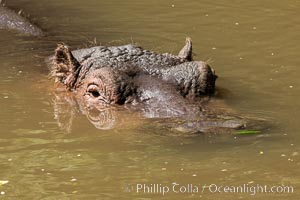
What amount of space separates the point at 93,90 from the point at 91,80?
0.13 metres

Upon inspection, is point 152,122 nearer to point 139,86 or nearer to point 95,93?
point 139,86

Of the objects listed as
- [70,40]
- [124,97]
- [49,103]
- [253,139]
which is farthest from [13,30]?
[253,139]

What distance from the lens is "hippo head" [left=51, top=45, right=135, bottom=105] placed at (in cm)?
861

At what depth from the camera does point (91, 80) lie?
8.88m

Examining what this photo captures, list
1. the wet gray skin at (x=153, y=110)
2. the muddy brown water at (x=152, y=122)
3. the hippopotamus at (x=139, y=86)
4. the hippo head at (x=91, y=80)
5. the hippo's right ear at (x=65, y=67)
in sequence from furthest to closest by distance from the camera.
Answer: the hippo's right ear at (x=65, y=67) → the hippo head at (x=91, y=80) → the hippopotamus at (x=139, y=86) → the wet gray skin at (x=153, y=110) → the muddy brown water at (x=152, y=122)

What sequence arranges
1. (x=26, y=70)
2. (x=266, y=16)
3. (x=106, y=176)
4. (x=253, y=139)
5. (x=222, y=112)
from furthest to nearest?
(x=266, y=16) → (x=26, y=70) → (x=222, y=112) → (x=253, y=139) → (x=106, y=176)

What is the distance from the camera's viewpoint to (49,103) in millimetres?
9211

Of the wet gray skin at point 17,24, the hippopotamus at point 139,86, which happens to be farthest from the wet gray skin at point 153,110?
the wet gray skin at point 17,24

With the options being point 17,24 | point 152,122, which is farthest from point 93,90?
point 17,24

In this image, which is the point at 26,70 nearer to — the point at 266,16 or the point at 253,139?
the point at 253,139

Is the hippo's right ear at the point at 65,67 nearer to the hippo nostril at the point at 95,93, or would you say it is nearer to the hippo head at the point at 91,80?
the hippo head at the point at 91,80

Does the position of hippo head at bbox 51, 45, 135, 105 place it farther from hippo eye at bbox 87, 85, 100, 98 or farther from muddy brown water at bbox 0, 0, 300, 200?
muddy brown water at bbox 0, 0, 300, 200

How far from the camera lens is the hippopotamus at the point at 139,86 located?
8.22 metres

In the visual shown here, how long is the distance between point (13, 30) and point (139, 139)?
411cm
